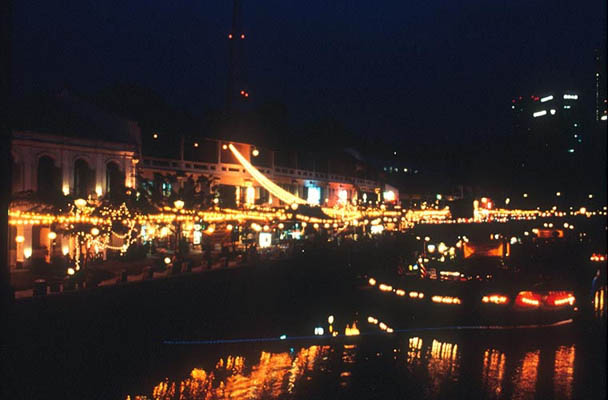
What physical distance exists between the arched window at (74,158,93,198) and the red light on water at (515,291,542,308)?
1941 cm

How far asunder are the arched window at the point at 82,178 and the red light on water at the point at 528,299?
63.7 ft

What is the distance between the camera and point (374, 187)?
166 ft

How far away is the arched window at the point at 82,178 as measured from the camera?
2603 centimetres

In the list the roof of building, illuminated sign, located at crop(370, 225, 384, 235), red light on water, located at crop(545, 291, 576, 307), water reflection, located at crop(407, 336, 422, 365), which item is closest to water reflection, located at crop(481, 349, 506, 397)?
water reflection, located at crop(407, 336, 422, 365)

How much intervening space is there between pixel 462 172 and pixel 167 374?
63.0m

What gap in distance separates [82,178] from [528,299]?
20288 millimetres

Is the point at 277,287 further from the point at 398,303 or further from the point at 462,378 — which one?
the point at 462,378

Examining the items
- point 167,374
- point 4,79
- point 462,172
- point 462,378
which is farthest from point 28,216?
point 462,172

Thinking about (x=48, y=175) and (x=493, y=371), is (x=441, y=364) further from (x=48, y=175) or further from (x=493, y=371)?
(x=48, y=175)

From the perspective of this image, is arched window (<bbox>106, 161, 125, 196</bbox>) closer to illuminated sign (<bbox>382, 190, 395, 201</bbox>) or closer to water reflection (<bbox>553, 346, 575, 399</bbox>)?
water reflection (<bbox>553, 346, 575, 399</bbox>)

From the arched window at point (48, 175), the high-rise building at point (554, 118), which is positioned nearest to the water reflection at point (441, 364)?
the arched window at point (48, 175)

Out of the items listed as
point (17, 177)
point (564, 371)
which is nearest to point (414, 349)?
point (564, 371)

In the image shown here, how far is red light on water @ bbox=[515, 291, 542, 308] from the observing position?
14.2 metres

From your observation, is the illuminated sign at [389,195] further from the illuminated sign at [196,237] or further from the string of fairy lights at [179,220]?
the illuminated sign at [196,237]
